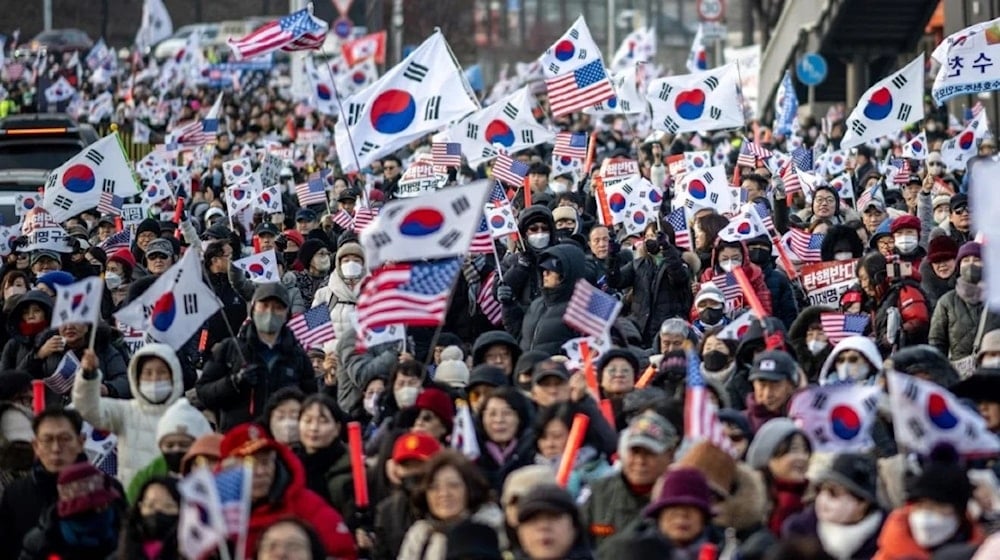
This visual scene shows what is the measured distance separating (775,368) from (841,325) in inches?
99.3

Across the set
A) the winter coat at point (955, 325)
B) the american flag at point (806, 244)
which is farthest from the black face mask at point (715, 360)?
the american flag at point (806, 244)

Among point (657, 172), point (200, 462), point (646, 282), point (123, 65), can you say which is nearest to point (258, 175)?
point (657, 172)

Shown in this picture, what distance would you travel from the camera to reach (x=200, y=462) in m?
10.6

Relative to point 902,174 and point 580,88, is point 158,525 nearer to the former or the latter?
point 902,174

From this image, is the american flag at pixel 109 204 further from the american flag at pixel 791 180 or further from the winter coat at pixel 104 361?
the winter coat at pixel 104 361

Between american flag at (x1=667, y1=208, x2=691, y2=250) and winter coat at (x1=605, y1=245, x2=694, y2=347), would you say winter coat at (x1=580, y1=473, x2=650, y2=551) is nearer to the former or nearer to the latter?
winter coat at (x1=605, y1=245, x2=694, y2=347)

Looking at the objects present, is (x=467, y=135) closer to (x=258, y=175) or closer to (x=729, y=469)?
(x=258, y=175)

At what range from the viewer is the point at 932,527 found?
8609 millimetres

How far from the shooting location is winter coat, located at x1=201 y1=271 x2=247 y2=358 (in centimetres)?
1617

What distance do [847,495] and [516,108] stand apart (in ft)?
45.2

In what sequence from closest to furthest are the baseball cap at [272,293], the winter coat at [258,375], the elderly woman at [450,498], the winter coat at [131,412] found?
the elderly woman at [450,498] → the winter coat at [131,412] → the winter coat at [258,375] → the baseball cap at [272,293]

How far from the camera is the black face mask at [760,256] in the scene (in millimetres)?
16234

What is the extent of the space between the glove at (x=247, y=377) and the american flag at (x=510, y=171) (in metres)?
8.29

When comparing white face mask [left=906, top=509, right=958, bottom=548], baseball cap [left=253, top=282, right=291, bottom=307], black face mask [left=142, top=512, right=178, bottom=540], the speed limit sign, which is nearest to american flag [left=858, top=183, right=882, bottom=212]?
baseball cap [left=253, top=282, right=291, bottom=307]
